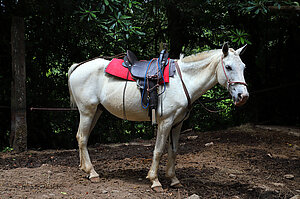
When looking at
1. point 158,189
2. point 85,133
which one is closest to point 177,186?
point 158,189

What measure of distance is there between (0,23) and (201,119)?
5718 mm

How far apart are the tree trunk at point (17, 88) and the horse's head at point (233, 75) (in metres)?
4.17

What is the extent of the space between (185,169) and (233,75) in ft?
6.56

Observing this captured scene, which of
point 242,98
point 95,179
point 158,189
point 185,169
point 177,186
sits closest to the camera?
point 242,98

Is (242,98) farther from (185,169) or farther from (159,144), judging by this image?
(185,169)

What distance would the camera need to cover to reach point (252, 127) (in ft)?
25.5

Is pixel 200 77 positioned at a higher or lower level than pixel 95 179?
higher

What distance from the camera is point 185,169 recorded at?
16.7 ft

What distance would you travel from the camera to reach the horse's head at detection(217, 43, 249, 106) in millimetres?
3701

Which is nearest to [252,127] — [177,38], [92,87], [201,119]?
[201,119]

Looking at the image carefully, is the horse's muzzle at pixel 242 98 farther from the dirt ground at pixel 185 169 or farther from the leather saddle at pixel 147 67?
the dirt ground at pixel 185 169

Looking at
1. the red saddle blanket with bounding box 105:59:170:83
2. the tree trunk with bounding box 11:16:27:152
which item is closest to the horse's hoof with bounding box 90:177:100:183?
the red saddle blanket with bounding box 105:59:170:83

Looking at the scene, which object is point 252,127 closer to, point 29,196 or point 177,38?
point 177,38

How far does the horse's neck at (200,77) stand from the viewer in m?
4.02
